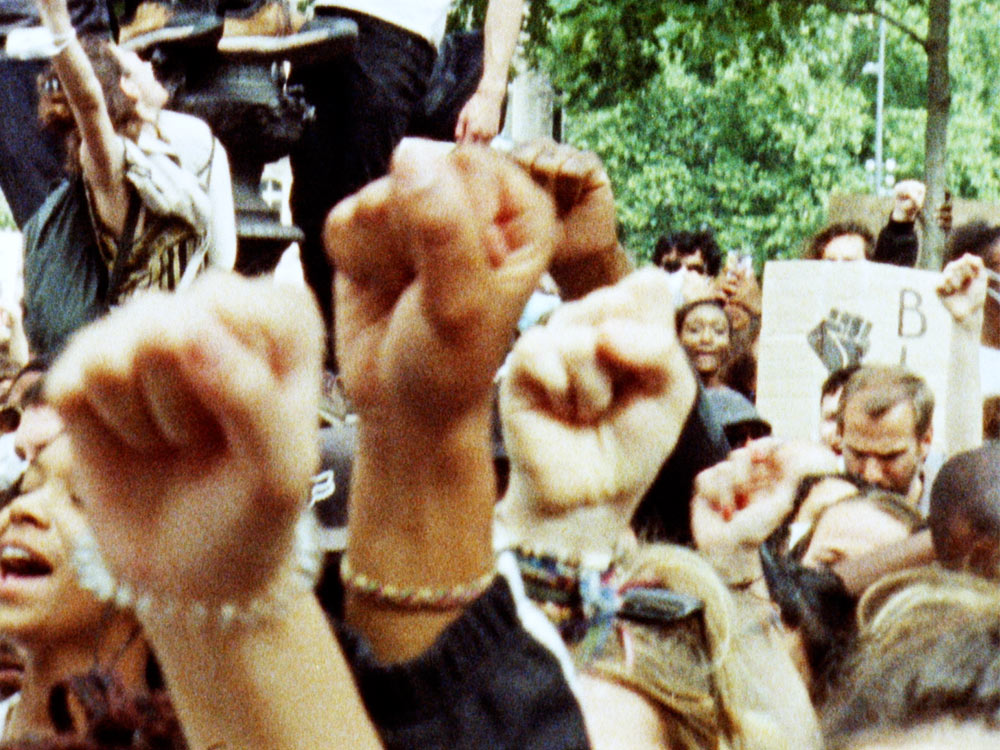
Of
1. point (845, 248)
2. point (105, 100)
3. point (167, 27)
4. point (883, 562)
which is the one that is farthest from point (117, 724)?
point (845, 248)

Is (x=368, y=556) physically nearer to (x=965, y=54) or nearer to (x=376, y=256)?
(x=376, y=256)

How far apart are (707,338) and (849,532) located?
9.18 feet

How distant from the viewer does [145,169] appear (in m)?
3.27

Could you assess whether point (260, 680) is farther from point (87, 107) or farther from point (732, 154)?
point (732, 154)

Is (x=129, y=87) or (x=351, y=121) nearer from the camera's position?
(x=129, y=87)

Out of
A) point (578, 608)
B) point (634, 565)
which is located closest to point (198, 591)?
point (578, 608)

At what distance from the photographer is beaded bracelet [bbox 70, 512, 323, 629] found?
916 mm

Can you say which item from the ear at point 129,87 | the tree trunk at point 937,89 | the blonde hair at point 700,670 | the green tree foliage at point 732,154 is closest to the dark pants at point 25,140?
the ear at point 129,87

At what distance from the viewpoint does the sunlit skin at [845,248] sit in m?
5.85

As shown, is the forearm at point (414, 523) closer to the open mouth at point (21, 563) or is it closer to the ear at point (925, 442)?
the open mouth at point (21, 563)

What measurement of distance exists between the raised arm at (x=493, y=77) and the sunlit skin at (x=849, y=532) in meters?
1.21

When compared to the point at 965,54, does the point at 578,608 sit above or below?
above

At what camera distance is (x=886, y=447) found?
394cm

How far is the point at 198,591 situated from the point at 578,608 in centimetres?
56
